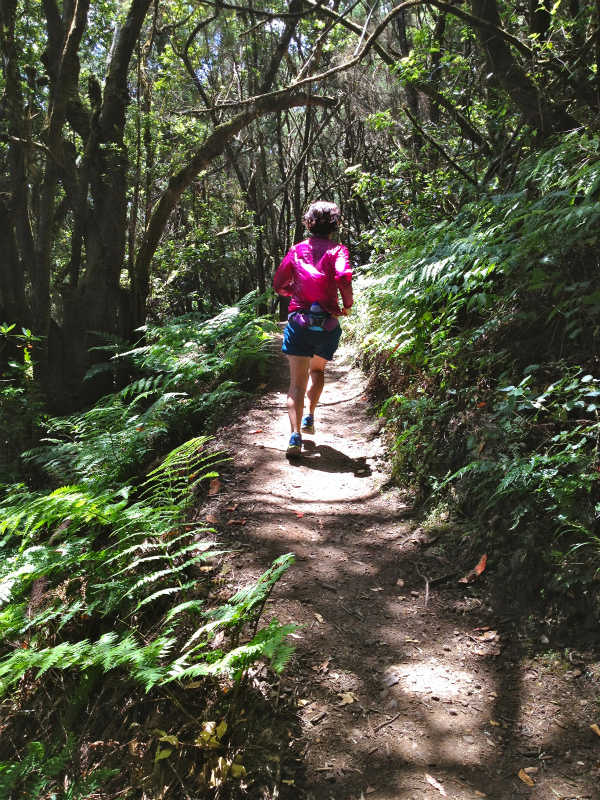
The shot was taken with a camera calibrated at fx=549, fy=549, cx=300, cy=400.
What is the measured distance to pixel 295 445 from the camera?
472 cm

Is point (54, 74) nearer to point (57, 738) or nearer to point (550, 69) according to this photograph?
point (550, 69)

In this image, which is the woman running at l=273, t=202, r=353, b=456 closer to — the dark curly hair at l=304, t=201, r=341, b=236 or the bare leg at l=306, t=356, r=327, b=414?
A: the dark curly hair at l=304, t=201, r=341, b=236

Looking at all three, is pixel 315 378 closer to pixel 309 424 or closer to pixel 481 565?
pixel 309 424

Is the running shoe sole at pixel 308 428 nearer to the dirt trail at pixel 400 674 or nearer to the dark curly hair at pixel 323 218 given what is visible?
the dirt trail at pixel 400 674

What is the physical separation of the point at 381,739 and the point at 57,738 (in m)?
1.55

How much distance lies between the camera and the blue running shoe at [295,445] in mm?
4715

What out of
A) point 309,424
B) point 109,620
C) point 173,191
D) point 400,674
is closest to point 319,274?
point 309,424

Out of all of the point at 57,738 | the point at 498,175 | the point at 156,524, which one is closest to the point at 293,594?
the point at 156,524

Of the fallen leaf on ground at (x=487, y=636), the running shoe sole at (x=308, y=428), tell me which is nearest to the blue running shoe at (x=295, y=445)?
the running shoe sole at (x=308, y=428)

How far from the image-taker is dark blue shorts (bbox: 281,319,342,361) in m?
4.71

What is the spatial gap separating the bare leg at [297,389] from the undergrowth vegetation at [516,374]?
0.81m

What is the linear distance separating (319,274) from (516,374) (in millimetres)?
1838

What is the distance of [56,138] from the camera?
7152mm

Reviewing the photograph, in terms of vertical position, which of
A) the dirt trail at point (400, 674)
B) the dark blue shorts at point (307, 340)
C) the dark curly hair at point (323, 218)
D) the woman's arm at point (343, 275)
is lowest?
the dirt trail at point (400, 674)
